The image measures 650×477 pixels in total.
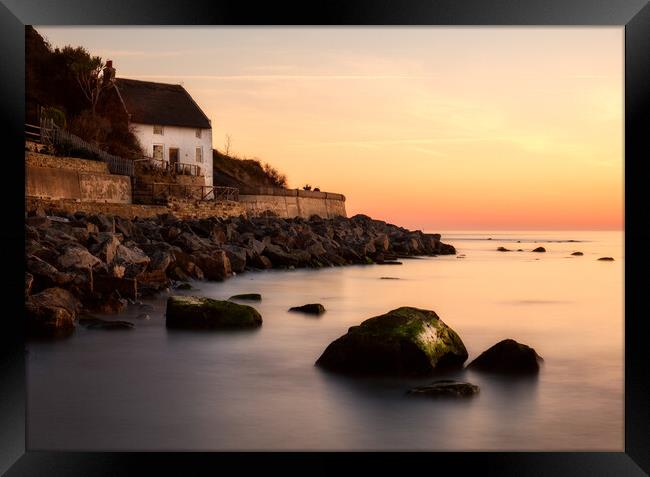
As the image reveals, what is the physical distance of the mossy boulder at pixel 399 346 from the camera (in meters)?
5.45

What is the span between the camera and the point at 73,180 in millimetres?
22031

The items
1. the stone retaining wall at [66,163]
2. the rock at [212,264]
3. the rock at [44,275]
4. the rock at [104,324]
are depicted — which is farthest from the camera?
the stone retaining wall at [66,163]

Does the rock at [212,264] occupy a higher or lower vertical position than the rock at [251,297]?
higher

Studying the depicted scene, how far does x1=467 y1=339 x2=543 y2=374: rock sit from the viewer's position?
19.1 feet

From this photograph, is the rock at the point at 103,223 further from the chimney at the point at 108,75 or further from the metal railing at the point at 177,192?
the chimney at the point at 108,75

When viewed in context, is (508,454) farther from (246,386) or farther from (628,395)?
(246,386)

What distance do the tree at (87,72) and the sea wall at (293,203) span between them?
25.6ft

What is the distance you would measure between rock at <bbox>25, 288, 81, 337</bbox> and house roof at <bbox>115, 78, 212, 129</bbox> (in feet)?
96.6

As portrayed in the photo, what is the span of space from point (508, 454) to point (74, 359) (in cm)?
410

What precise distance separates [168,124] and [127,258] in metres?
27.5

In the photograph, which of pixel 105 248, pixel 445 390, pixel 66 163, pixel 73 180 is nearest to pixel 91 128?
pixel 66 163

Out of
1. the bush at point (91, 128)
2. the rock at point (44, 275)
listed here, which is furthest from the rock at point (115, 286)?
the bush at point (91, 128)

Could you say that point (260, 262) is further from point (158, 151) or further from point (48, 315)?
point (158, 151)

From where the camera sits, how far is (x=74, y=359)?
6.16 metres
